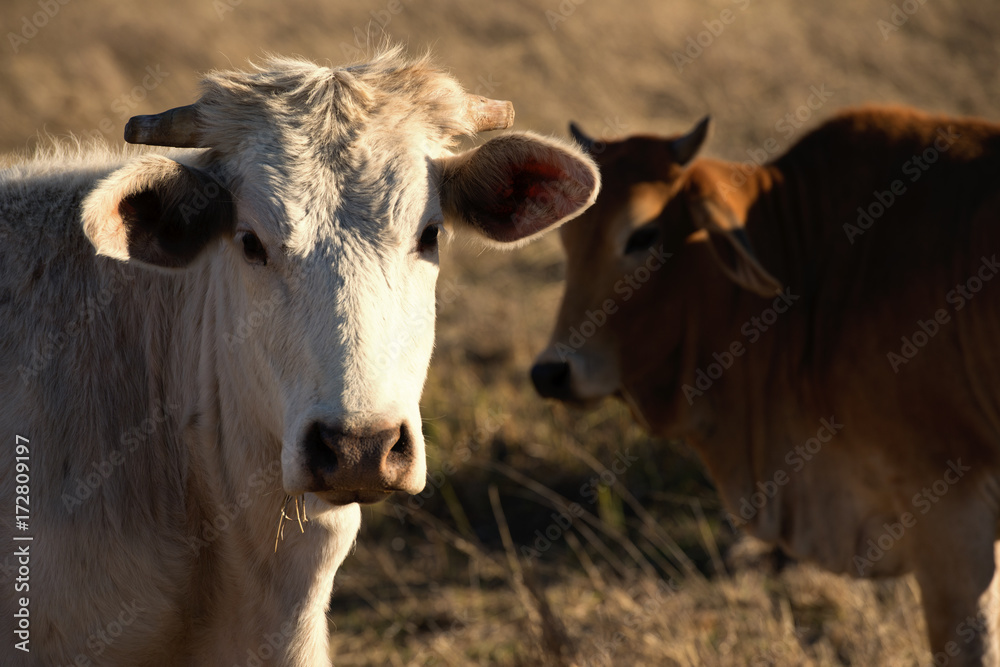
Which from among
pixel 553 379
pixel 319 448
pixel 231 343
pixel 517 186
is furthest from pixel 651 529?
pixel 319 448

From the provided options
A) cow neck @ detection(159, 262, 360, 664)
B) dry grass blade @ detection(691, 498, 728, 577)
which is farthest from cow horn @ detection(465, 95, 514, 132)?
dry grass blade @ detection(691, 498, 728, 577)

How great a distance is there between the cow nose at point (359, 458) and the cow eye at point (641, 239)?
2119mm

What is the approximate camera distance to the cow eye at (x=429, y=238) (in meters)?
2.63

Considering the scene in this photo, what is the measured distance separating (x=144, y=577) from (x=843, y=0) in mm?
17394

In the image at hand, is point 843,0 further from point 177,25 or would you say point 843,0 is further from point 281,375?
point 281,375

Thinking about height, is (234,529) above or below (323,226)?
below

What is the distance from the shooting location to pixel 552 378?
13.1 feet

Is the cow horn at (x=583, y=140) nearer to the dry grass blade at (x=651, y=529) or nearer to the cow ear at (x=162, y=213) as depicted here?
the dry grass blade at (x=651, y=529)

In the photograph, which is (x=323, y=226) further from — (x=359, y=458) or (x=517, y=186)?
(x=517, y=186)

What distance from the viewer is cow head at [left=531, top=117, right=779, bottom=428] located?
4.02 m

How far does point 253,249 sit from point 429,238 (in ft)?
1.65

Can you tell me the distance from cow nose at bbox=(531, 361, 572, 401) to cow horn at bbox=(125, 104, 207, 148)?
6.09 ft

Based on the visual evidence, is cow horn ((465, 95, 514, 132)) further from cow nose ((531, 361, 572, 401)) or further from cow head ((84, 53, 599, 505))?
cow nose ((531, 361, 572, 401))

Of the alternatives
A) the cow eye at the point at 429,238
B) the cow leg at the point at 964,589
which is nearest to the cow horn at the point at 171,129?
the cow eye at the point at 429,238
